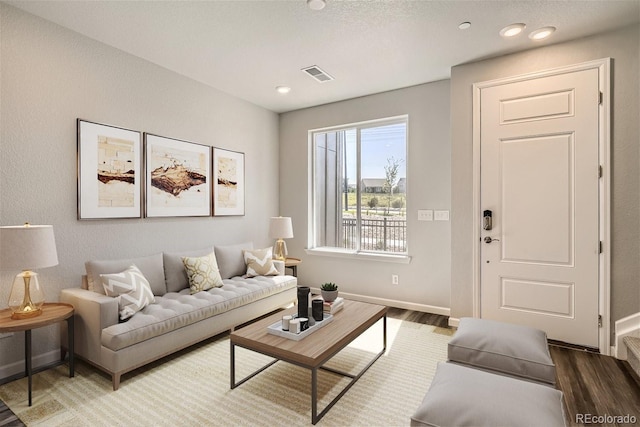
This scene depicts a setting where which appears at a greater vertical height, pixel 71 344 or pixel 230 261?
pixel 230 261

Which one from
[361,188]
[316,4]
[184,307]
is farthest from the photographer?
[361,188]

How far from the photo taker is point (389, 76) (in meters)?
3.69

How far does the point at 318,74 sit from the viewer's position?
3600mm

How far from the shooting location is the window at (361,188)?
14.0ft

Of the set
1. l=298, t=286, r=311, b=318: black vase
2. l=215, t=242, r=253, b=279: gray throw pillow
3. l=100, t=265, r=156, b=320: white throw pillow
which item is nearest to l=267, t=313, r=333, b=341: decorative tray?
l=298, t=286, r=311, b=318: black vase

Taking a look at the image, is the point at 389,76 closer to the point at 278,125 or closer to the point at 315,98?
the point at 315,98

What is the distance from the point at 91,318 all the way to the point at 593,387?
3.65 m

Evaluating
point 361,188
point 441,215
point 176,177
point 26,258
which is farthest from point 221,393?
point 361,188

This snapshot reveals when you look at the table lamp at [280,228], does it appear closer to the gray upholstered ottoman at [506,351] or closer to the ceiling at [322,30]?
the ceiling at [322,30]

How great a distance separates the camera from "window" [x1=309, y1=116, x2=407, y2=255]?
4.27 meters

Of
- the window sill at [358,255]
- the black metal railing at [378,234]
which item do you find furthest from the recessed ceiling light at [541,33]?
the window sill at [358,255]

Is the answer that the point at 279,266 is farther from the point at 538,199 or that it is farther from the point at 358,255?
the point at 538,199

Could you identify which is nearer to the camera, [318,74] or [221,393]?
[221,393]

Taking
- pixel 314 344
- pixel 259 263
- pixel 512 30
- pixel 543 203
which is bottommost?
pixel 314 344
